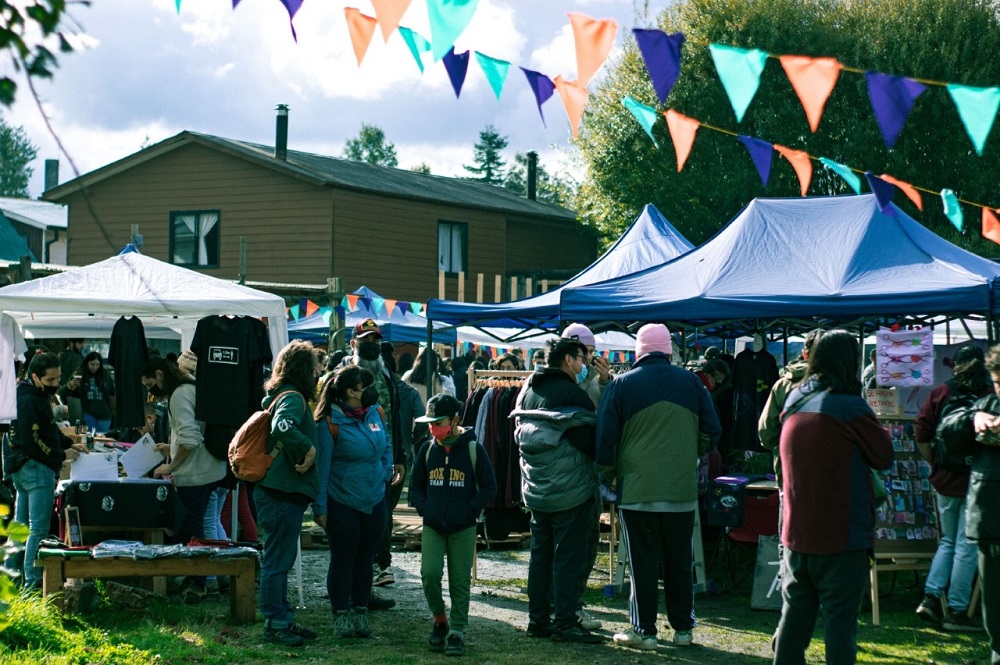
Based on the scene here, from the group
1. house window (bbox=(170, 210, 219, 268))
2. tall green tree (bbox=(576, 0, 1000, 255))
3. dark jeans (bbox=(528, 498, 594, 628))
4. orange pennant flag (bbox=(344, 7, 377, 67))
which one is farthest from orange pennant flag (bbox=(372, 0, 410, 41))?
house window (bbox=(170, 210, 219, 268))

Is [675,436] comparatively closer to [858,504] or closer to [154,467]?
[858,504]

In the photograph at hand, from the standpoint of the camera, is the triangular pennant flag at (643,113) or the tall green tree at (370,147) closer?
the triangular pennant flag at (643,113)

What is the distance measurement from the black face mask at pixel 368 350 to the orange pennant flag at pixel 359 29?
2052mm

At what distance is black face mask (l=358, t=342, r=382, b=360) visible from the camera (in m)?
8.72

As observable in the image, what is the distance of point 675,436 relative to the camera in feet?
23.7

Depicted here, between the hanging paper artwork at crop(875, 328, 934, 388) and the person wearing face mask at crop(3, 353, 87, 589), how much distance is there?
19.8 feet

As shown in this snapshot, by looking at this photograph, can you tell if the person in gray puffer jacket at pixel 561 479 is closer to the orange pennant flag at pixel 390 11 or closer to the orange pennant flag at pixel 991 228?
the orange pennant flag at pixel 390 11

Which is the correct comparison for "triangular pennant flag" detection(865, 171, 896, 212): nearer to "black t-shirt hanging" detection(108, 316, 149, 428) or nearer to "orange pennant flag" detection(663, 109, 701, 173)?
"orange pennant flag" detection(663, 109, 701, 173)

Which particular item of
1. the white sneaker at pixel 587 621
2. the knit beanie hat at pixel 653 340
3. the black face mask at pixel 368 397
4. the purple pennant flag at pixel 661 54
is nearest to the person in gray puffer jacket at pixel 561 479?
the white sneaker at pixel 587 621

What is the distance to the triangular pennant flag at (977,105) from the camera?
7602mm

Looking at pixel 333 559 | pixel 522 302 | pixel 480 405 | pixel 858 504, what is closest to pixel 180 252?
pixel 522 302

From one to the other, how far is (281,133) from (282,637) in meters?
A: 26.3

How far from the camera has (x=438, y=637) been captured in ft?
23.7

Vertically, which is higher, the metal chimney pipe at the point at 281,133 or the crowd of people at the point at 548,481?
the metal chimney pipe at the point at 281,133
